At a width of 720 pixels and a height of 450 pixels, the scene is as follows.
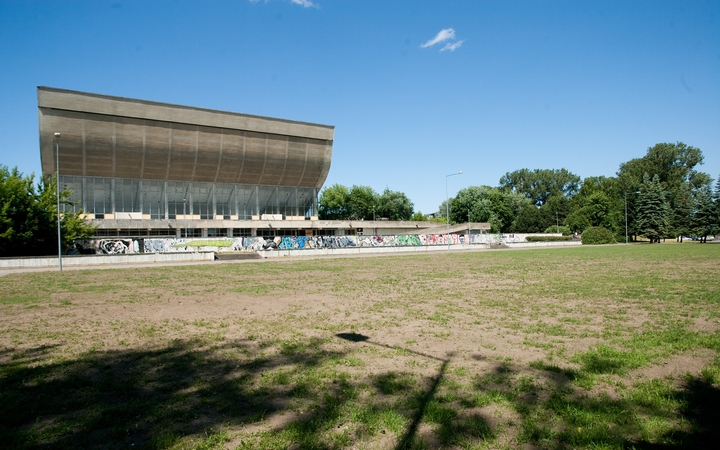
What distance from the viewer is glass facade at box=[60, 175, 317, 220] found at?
6575cm

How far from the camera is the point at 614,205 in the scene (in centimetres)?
9019

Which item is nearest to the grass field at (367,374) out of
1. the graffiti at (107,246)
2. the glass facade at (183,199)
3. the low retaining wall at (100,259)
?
the low retaining wall at (100,259)

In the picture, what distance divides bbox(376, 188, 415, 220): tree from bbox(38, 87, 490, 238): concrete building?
1765 cm

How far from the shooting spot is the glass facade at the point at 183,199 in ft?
216

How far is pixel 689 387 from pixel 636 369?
77cm

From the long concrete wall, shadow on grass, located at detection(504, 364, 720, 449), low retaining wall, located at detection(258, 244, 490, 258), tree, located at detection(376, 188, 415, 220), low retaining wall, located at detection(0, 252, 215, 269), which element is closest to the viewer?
shadow on grass, located at detection(504, 364, 720, 449)

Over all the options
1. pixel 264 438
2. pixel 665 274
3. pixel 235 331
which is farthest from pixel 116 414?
pixel 665 274

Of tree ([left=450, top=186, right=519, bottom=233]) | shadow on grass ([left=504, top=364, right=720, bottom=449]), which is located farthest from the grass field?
tree ([left=450, top=186, right=519, bottom=233])

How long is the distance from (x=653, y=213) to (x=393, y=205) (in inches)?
2058

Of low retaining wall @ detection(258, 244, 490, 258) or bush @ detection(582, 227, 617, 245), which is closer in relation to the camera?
low retaining wall @ detection(258, 244, 490, 258)

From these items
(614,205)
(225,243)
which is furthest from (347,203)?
(614,205)

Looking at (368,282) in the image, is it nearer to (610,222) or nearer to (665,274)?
(665,274)

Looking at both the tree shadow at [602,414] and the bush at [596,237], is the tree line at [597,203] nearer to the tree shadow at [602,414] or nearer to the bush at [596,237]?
the bush at [596,237]

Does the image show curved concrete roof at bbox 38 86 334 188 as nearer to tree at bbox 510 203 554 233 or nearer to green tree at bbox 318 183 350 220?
green tree at bbox 318 183 350 220
